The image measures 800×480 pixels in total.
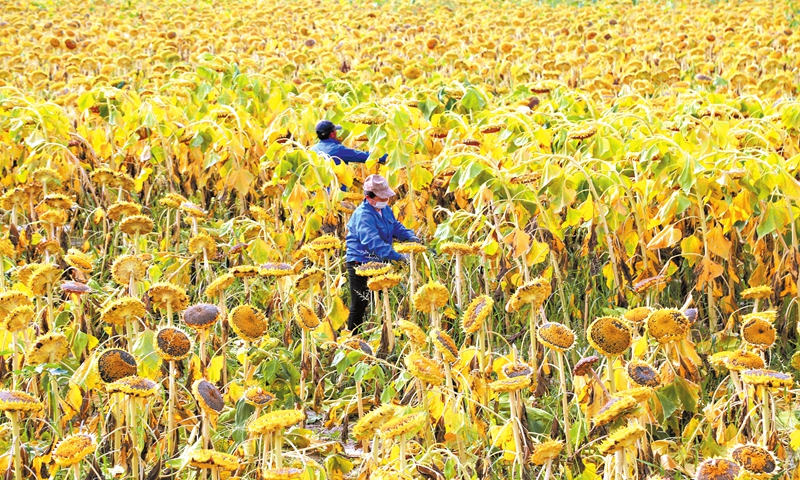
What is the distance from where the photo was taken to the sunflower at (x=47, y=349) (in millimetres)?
2816

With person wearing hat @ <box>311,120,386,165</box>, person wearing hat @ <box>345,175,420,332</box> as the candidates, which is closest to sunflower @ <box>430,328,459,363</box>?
person wearing hat @ <box>345,175,420,332</box>

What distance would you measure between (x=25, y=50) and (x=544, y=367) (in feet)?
27.1

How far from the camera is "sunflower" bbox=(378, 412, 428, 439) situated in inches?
90.0

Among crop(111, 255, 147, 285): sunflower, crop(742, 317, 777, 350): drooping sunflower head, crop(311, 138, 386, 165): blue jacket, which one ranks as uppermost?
crop(111, 255, 147, 285): sunflower

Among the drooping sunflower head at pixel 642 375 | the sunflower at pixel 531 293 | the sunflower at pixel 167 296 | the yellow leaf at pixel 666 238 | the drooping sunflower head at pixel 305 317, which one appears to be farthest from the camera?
the yellow leaf at pixel 666 238

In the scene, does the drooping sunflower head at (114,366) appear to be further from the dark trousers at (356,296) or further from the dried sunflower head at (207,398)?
the dark trousers at (356,296)

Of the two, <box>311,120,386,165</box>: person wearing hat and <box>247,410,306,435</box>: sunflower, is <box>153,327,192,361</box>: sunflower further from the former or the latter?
<box>311,120,386,165</box>: person wearing hat

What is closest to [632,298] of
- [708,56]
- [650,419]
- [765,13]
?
[650,419]

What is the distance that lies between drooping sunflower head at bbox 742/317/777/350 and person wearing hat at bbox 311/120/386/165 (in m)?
2.27

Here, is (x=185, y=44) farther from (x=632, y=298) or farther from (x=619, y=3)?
(x=632, y=298)

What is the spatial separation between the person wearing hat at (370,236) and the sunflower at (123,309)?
4.10 feet

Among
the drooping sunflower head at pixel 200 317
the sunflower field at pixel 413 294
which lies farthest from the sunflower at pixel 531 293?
the drooping sunflower head at pixel 200 317

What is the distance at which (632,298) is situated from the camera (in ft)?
12.5

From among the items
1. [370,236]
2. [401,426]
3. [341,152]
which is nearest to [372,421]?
[401,426]
